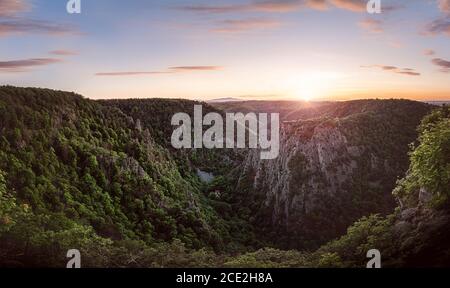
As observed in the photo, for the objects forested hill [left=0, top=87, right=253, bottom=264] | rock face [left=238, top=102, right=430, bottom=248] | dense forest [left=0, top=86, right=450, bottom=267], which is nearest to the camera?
dense forest [left=0, top=86, right=450, bottom=267]

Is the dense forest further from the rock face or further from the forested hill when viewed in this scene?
the rock face

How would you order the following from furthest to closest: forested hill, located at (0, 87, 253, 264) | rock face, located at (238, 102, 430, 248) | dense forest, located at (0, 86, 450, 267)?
rock face, located at (238, 102, 430, 248) < forested hill, located at (0, 87, 253, 264) < dense forest, located at (0, 86, 450, 267)

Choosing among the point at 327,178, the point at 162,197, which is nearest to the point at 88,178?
the point at 162,197

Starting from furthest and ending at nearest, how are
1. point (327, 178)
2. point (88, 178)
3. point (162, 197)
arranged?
point (327, 178), point (162, 197), point (88, 178)

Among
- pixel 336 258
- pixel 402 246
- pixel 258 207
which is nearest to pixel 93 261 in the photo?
pixel 336 258

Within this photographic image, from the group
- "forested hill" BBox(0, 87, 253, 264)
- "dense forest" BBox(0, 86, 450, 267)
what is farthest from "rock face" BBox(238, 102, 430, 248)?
"forested hill" BBox(0, 87, 253, 264)

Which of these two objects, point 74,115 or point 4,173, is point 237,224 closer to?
point 74,115

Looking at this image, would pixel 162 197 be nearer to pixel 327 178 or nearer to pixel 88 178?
pixel 88 178

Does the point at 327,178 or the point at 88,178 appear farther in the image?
the point at 327,178
